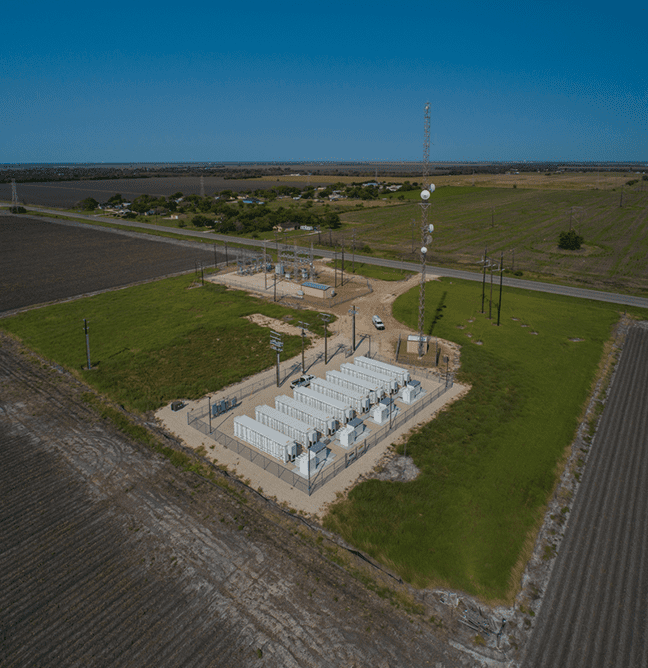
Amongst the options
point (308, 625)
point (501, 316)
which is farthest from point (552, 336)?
point (308, 625)

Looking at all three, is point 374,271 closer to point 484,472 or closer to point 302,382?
point 302,382

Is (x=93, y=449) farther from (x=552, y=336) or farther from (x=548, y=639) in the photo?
(x=552, y=336)

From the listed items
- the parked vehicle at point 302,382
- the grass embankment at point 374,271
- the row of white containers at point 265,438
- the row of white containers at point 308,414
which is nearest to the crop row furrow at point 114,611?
the row of white containers at point 265,438

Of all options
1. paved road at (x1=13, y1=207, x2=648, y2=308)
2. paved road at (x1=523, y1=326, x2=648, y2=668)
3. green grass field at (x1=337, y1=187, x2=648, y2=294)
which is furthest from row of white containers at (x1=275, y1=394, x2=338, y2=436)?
green grass field at (x1=337, y1=187, x2=648, y2=294)

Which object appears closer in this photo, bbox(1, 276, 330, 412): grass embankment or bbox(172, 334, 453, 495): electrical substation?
bbox(172, 334, 453, 495): electrical substation

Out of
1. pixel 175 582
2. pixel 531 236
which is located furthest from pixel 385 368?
pixel 531 236

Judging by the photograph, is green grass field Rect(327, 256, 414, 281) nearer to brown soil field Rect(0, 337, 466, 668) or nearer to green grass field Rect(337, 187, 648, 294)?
green grass field Rect(337, 187, 648, 294)

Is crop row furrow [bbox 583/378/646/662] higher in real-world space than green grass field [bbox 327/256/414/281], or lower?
lower
